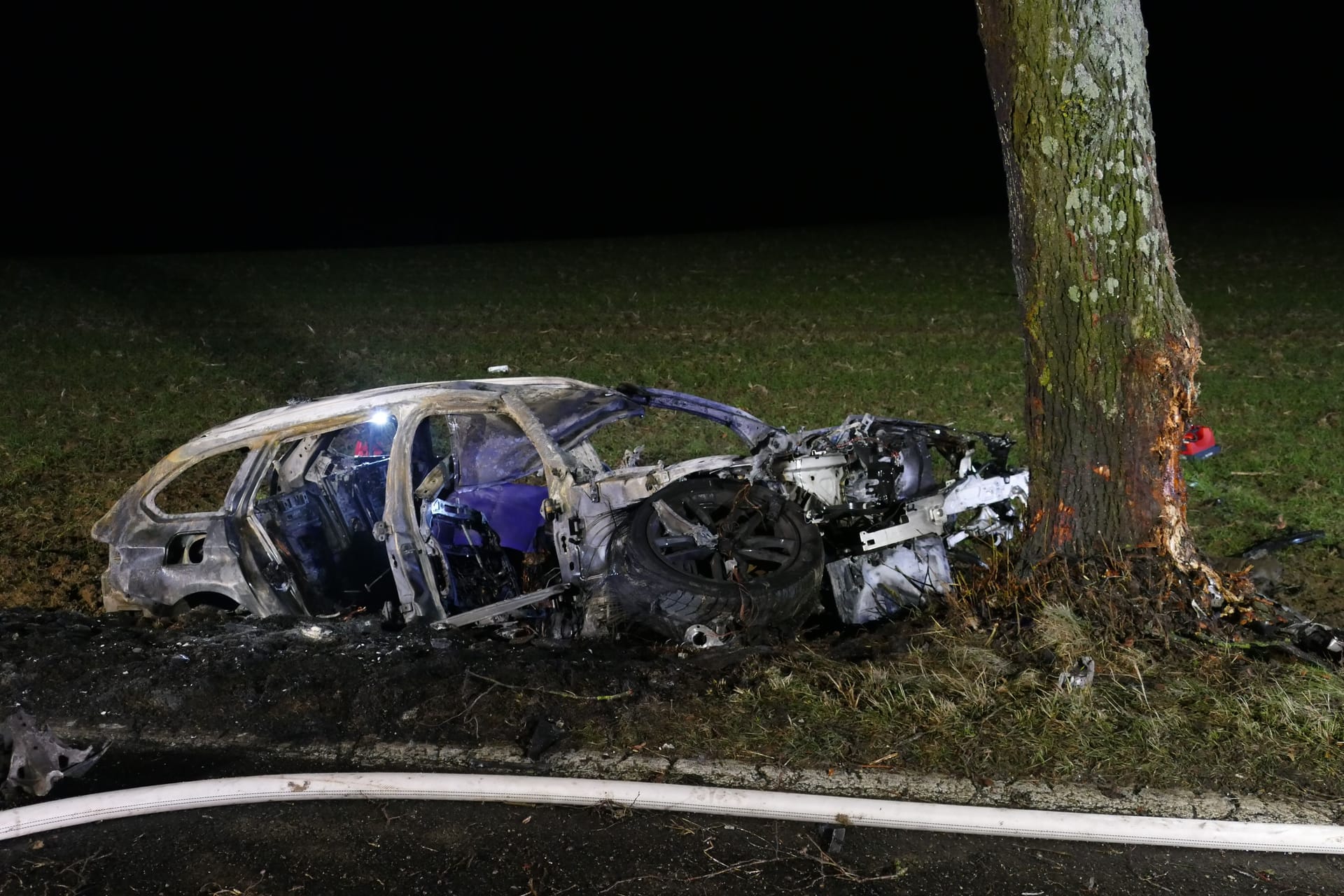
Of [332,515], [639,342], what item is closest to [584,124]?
[639,342]

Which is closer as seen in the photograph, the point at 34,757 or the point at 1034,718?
the point at 1034,718

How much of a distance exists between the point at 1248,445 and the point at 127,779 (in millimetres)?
8187

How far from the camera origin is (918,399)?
11586 millimetres

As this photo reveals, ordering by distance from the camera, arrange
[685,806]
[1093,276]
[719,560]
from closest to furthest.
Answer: [685,806], [1093,276], [719,560]

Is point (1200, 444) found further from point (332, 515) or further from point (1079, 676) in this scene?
point (332, 515)

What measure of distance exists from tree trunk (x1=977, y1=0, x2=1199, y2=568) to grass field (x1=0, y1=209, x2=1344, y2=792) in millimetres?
846

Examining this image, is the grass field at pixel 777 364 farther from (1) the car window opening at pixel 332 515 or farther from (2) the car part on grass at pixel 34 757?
(2) the car part on grass at pixel 34 757

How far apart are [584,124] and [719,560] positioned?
44981 millimetres

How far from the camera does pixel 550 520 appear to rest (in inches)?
245

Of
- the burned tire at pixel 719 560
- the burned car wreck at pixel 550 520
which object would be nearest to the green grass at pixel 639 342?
the burned car wreck at pixel 550 520

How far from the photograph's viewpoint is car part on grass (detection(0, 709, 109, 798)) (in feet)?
16.6

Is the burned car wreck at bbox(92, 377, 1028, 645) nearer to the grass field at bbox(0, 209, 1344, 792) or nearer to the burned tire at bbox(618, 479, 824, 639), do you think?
the burned tire at bbox(618, 479, 824, 639)

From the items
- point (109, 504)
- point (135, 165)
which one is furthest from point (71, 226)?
point (109, 504)

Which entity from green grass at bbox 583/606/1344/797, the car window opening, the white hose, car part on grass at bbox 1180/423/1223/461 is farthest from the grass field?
the car window opening
